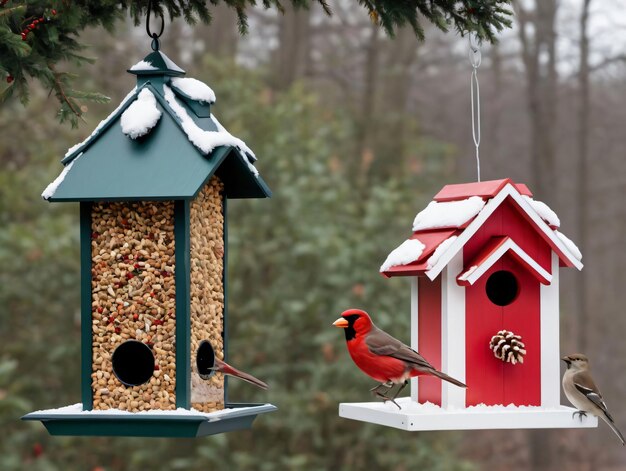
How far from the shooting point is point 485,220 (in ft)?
18.0

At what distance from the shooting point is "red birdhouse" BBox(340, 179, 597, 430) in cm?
539

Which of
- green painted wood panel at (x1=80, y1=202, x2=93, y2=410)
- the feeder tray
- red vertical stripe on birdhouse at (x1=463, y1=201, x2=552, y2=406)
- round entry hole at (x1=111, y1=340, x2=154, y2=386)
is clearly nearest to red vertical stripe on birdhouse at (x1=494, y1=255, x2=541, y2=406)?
red vertical stripe on birdhouse at (x1=463, y1=201, x2=552, y2=406)

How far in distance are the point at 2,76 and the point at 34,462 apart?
7.22m

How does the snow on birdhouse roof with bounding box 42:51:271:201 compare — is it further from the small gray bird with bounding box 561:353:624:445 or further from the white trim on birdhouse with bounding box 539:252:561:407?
the small gray bird with bounding box 561:353:624:445

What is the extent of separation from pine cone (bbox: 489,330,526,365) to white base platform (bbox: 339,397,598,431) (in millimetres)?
230

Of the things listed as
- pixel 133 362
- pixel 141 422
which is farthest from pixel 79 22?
pixel 141 422

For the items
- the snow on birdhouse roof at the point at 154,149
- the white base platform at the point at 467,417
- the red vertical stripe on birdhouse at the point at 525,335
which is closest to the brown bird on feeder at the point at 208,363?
the white base platform at the point at 467,417

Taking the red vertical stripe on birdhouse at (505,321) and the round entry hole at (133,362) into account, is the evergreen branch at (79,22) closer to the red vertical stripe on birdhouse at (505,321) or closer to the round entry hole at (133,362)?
the red vertical stripe on birdhouse at (505,321)

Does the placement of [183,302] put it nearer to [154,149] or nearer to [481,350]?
[154,149]

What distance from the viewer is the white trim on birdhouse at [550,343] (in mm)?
5539

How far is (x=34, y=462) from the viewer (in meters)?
11.6

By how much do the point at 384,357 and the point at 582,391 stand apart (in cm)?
103

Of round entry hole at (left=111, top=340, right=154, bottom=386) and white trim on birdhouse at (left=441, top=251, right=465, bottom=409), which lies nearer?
round entry hole at (left=111, top=340, right=154, bottom=386)

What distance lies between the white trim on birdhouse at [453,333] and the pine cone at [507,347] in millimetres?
162
